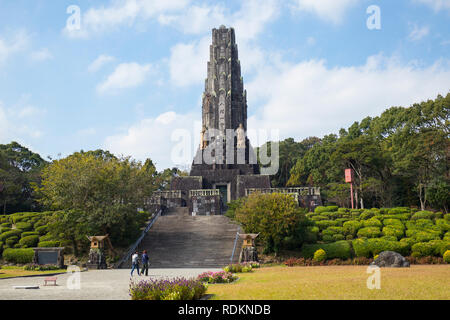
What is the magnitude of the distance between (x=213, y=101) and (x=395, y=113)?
23.5 metres

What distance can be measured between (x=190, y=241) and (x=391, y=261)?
1398 cm

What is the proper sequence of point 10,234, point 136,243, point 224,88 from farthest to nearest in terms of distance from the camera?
point 224,88, point 10,234, point 136,243

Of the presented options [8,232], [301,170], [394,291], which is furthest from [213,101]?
[394,291]

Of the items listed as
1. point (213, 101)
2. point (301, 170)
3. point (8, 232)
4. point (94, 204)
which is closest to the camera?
point (94, 204)

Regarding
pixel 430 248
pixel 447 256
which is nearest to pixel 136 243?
pixel 430 248

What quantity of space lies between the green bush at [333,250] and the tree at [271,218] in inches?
57.3

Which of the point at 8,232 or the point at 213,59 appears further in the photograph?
the point at 213,59

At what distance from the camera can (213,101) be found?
47.6 m

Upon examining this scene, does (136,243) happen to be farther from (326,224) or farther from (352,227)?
(352,227)

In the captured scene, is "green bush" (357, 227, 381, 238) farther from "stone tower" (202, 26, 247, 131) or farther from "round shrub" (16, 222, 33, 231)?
"round shrub" (16, 222, 33, 231)

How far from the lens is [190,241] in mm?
28391

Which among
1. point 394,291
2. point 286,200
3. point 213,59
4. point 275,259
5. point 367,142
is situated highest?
point 213,59

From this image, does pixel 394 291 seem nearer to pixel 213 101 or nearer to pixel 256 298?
pixel 256 298

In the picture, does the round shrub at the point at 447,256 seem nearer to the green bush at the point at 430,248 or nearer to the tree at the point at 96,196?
the green bush at the point at 430,248
